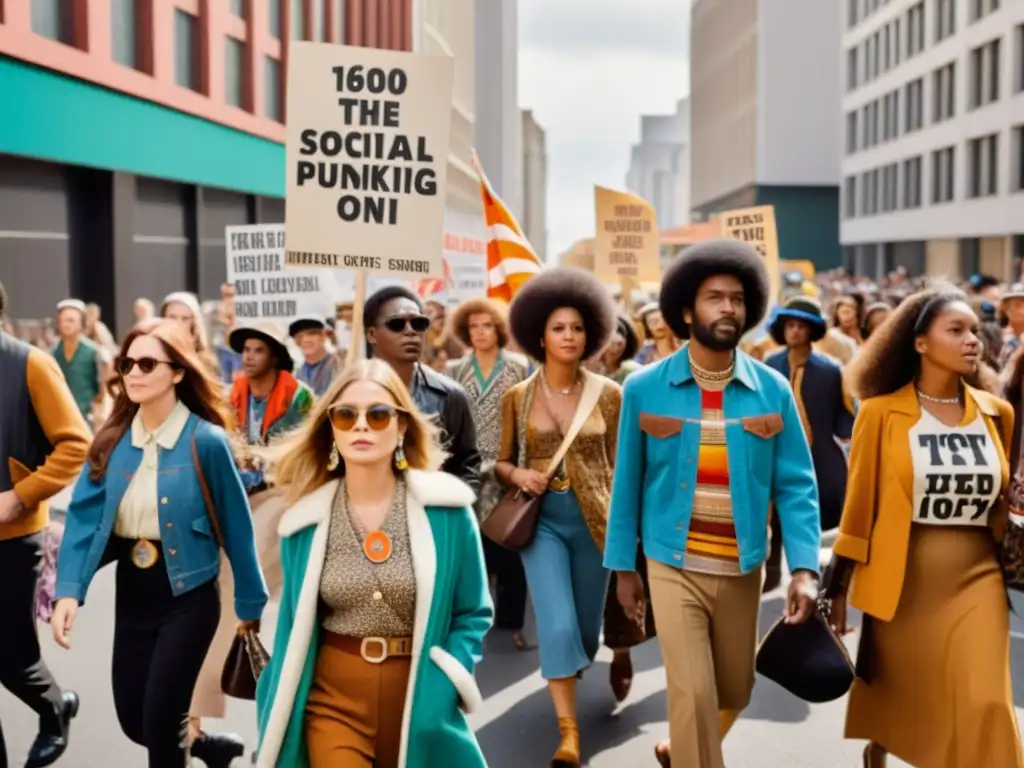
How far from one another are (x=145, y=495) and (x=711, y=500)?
195cm

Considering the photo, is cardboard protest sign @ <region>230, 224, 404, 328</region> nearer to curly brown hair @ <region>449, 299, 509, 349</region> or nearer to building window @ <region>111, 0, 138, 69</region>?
curly brown hair @ <region>449, 299, 509, 349</region>

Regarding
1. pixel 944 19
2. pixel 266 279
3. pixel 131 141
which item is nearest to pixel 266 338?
pixel 266 279

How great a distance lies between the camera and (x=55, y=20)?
23.8 meters

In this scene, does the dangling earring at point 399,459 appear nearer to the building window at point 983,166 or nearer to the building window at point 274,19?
the building window at point 274,19

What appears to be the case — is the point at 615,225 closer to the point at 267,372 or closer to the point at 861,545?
the point at 267,372

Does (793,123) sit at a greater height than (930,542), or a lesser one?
greater

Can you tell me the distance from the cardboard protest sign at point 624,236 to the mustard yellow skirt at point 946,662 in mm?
12912

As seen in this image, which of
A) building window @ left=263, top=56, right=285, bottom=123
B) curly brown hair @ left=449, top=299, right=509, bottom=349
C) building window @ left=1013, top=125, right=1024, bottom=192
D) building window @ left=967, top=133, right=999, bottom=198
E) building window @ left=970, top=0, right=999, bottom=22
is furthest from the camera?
building window @ left=967, top=133, right=999, bottom=198

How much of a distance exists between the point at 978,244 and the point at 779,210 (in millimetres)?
40248

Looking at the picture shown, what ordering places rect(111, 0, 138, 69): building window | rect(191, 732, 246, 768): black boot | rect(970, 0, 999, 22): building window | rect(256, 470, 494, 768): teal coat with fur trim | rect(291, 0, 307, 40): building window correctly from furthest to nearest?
rect(970, 0, 999, 22): building window < rect(291, 0, 307, 40): building window < rect(111, 0, 138, 69): building window < rect(191, 732, 246, 768): black boot < rect(256, 470, 494, 768): teal coat with fur trim

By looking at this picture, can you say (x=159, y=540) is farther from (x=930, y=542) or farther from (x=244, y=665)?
(x=930, y=542)

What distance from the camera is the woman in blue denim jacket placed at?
18.4 feet

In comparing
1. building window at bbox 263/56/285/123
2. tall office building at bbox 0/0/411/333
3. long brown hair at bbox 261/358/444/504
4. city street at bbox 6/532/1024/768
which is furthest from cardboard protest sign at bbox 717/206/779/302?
building window at bbox 263/56/285/123

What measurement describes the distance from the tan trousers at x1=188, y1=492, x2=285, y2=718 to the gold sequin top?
79.9 inches
